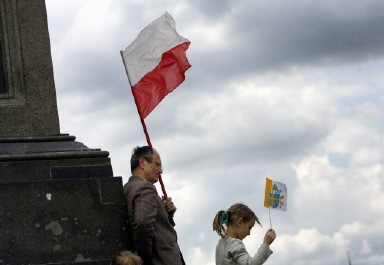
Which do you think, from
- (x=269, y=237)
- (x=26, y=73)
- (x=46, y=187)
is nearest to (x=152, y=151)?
(x=46, y=187)

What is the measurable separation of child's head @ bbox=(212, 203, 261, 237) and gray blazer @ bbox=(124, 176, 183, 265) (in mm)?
393

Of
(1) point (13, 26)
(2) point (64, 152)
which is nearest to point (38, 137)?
(2) point (64, 152)

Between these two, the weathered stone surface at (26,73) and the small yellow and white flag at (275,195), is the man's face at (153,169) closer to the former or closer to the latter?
the small yellow and white flag at (275,195)

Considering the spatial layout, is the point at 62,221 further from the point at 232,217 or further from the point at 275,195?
the point at 275,195

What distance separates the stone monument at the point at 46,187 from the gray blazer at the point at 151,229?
317 mm

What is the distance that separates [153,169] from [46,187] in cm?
92

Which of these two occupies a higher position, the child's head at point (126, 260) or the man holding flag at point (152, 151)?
the man holding flag at point (152, 151)

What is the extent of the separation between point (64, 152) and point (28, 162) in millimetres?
344

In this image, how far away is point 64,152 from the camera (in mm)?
10344

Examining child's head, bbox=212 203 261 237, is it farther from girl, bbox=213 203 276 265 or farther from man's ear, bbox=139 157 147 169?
man's ear, bbox=139 157 147 169

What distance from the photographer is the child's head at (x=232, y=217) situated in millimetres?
9688

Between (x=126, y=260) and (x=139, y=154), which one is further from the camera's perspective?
(x=139, y=154)

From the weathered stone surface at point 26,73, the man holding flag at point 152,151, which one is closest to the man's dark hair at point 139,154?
the man holding flag at point 152,151

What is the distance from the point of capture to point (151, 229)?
31.4 ft
